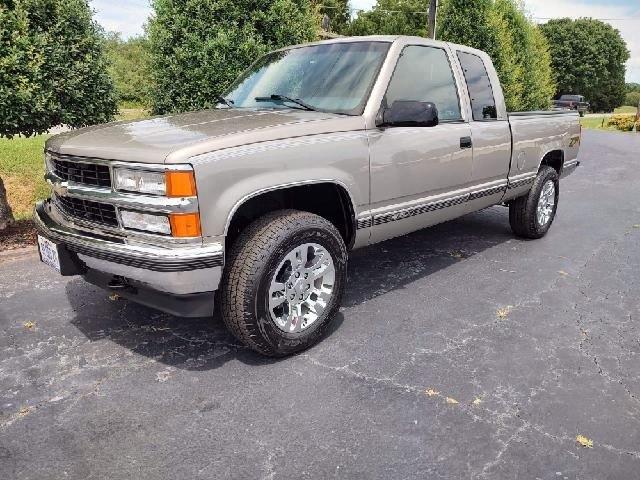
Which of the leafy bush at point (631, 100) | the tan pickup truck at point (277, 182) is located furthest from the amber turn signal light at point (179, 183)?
the leafy bush at point (631, 100)

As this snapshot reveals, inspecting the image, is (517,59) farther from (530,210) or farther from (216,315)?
(216,315)

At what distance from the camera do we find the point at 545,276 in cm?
477

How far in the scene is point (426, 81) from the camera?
13.5 feet

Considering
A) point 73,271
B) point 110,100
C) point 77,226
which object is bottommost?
point 73,271

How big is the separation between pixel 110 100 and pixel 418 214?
155 inches

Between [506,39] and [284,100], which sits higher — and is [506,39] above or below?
above

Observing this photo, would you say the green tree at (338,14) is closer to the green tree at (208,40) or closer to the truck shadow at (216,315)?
the green tree at (208,40)

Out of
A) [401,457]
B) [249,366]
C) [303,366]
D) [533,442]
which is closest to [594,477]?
[533,442]

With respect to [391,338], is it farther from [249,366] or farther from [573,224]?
[573,224]

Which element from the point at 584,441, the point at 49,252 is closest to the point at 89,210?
the point at 49,252

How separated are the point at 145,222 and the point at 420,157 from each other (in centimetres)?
207

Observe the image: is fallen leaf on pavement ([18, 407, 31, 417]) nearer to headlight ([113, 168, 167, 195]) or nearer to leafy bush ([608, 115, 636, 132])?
headlight ([113, 168, 167, 195])

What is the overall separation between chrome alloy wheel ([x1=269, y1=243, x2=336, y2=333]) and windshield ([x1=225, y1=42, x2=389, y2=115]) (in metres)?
1.03

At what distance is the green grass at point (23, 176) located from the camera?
293 inches
